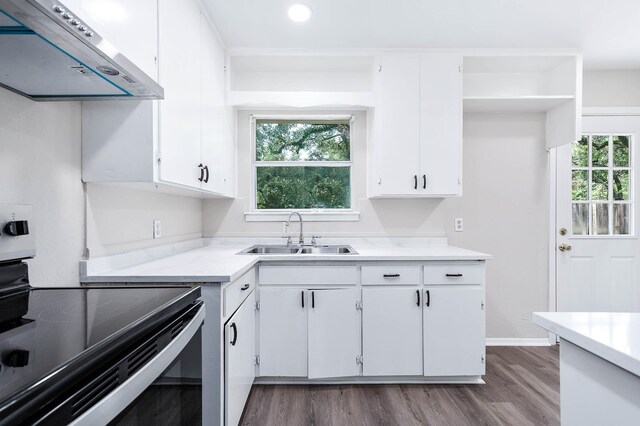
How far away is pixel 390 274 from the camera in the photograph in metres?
2.22

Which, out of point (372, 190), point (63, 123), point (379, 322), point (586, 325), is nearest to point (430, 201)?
point (372, 190)

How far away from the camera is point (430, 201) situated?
9.51 ft

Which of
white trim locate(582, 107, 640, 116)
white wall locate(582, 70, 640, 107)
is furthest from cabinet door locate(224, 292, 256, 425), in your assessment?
white wall locate(582, 70, 640, 107)

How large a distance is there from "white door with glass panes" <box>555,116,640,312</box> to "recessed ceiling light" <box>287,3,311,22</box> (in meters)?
2.45

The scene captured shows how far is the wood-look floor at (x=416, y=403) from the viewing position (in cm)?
188

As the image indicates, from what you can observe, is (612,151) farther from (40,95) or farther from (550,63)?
(40,95)

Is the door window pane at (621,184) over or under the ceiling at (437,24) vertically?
under

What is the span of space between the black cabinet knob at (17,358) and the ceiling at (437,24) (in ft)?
6.95

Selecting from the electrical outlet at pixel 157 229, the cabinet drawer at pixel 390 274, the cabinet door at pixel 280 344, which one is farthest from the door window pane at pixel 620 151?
the electrical outlet at pixel 157 229

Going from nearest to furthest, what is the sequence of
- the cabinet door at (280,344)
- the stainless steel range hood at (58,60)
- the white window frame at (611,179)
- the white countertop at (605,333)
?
the white countertop at (605,333)
the stainless steel range hood at (58,60)
the cabinet door at (280,344)
the white window frame at (611,179)

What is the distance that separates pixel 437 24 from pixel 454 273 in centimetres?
168

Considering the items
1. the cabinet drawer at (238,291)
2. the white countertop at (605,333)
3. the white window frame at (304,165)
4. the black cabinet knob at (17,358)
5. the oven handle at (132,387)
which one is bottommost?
the cabinet drawer at (238,291)

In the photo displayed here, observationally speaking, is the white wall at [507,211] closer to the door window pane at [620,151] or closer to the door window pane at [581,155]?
the door window pane at [581,155]

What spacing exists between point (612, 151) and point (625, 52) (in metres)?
0.82
